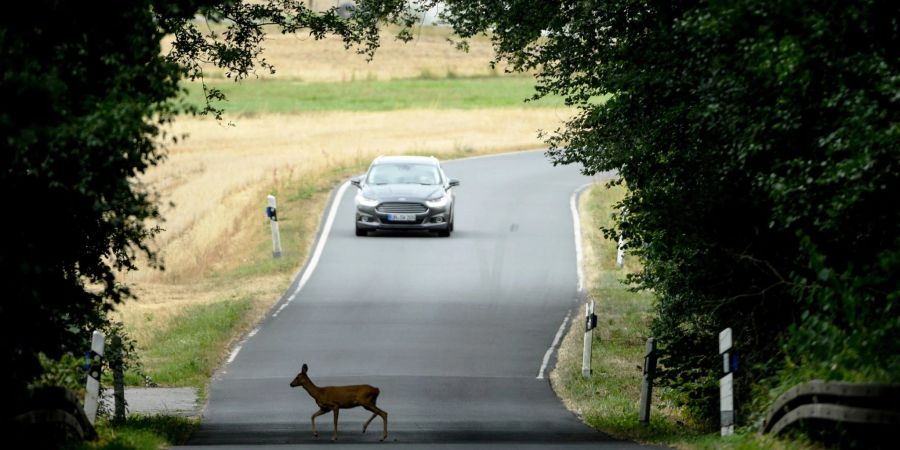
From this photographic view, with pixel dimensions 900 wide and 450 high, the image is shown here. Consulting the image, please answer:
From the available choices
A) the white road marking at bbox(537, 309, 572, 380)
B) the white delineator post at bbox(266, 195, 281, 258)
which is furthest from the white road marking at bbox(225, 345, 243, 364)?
the white delineator post at bbox(266, 195, 281, 258)

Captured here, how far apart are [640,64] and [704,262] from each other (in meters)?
2.14

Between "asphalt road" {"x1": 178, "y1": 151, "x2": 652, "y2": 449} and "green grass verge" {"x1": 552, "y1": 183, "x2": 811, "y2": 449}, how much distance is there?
0.37m

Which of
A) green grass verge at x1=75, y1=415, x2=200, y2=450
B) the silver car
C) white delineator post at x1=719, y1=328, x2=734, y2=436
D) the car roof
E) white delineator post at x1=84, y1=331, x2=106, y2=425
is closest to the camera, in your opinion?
green grass verge at x1=75, y1=415, x2=200, y2=450

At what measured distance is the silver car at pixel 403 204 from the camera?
32.8m

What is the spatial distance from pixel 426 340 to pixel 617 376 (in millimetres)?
3819

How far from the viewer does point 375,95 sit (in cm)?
8406

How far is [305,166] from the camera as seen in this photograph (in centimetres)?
4672

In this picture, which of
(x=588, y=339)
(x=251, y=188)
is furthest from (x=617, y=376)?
(x=251, y=188)

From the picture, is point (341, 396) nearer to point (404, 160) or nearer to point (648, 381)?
point (648, 381)

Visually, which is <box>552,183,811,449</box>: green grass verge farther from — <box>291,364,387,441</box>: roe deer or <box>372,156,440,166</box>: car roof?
<box>372,156,440,166</box>: car roof

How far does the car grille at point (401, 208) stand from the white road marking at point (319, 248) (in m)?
1.59

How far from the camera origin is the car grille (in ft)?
108

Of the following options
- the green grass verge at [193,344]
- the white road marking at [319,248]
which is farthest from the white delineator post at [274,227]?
the green grass verge at [193,344]

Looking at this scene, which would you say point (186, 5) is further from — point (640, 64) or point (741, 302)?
point (741, 302)
